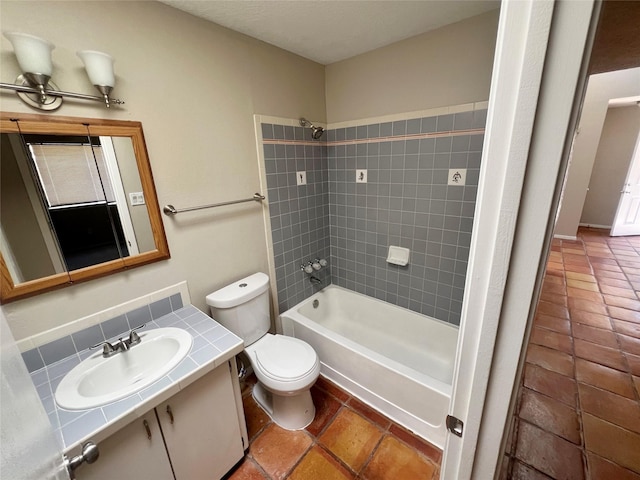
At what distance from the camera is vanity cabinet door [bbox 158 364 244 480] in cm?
114

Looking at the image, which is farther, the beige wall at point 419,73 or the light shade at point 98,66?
the beige wall at point 419,73

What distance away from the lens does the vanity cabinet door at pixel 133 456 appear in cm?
95

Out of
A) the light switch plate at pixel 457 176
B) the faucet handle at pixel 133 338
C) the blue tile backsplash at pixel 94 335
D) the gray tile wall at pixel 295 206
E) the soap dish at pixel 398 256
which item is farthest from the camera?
the soap dish at pixel 398 256

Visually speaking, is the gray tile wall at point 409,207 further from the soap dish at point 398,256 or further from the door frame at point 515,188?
the door frame at point 515,188

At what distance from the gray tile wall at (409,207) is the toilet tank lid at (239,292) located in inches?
39.5

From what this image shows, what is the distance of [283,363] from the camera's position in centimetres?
162

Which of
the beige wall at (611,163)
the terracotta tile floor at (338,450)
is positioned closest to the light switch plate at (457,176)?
the terracotta tile floor at (338,450)

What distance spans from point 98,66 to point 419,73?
1.80 meters

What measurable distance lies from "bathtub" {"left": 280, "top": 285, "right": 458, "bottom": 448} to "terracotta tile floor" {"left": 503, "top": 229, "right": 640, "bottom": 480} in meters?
0.46

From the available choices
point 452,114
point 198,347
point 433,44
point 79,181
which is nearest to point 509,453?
point 198,347

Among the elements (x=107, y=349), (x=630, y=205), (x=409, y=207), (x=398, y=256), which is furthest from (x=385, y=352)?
(x=630, y=205)

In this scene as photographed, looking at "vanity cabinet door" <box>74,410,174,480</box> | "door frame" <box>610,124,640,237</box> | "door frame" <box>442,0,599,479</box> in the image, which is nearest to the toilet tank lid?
"vanity cabinet door" <box>74,410,174,480</box>

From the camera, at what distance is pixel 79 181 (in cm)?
118

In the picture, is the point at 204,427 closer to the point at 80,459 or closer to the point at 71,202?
the point at 80,459
